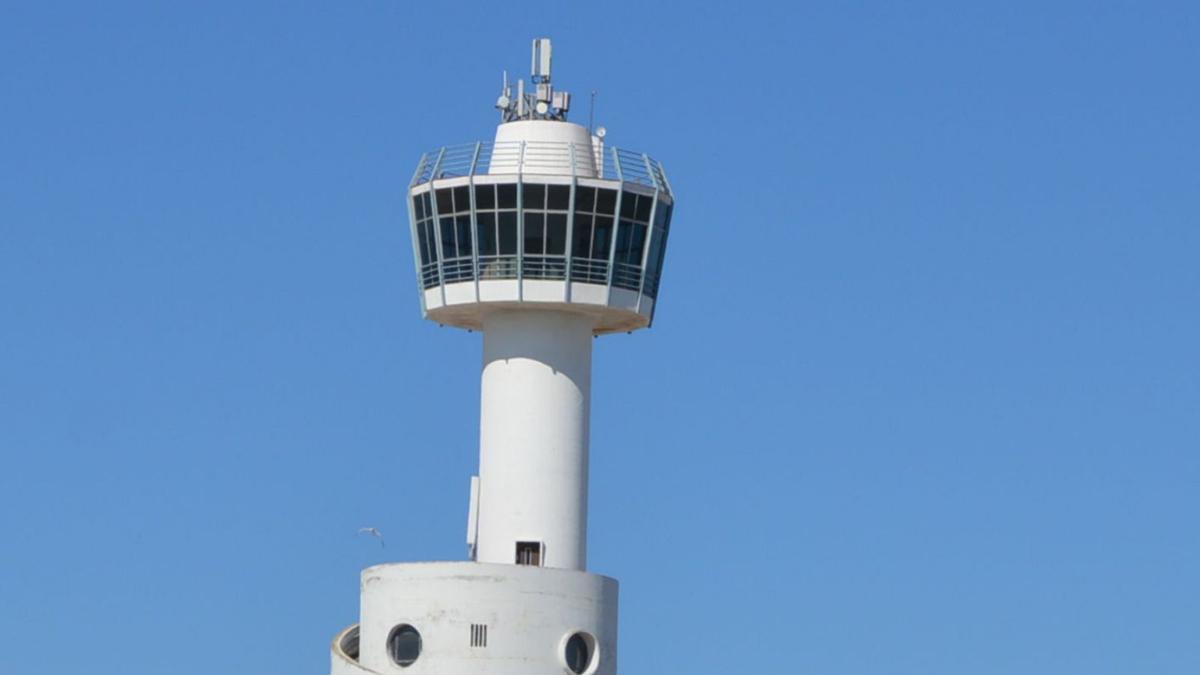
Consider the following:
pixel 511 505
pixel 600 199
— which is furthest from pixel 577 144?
pixel 511 505

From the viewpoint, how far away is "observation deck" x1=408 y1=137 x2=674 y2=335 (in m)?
127

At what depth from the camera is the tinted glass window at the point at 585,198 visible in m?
127

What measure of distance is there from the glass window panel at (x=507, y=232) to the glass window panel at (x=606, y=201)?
246 centimetres

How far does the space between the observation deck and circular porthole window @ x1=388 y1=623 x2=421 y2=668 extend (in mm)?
9685

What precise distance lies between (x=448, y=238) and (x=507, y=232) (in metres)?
2.04

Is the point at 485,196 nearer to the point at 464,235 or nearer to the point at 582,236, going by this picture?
the point at 464,235

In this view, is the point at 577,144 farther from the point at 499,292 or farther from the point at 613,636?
the point at 613,636

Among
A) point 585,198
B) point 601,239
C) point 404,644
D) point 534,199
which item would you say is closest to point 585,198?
point 585,198

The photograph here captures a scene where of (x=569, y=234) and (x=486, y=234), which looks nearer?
(x=569, y=234)

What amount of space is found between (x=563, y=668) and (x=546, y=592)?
2192mm

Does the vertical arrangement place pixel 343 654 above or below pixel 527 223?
below

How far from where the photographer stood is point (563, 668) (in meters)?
124

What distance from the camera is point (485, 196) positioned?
127438 millimetres

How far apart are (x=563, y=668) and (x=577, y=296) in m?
10.8
